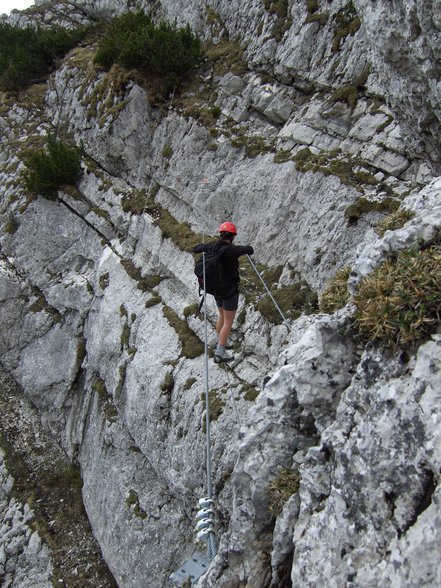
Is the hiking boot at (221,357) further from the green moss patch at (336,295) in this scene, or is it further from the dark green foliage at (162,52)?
the dark green foliage at (162,52)

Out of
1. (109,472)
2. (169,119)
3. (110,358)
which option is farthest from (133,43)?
(109,472)

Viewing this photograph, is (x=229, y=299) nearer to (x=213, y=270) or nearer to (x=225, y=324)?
(x=225, y=324)

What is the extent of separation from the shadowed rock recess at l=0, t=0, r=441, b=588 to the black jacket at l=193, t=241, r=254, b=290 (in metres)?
2.30

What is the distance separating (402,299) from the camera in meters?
5.10

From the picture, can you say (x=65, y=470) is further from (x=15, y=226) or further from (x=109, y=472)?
(x=15, y=226)

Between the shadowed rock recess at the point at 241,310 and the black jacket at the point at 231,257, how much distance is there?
230cm

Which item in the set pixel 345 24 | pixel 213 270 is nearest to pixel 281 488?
pixel 213 270

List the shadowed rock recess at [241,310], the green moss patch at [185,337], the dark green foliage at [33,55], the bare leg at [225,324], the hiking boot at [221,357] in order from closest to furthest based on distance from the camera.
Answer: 1. the shadowed rock recess at [241,310]
2. the bare leg at [225,324]
3. the hiking boot at [221,357]
4. the green moss patch at [185,337]
5. the dark green foliage at [33,55]

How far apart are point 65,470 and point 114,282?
9.03 metres

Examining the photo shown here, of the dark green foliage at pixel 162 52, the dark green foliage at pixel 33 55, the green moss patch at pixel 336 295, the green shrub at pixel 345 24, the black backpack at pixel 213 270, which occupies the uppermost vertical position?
the dark green foliage at pixel 33 55

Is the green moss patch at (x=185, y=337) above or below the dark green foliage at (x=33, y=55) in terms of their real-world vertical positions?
below

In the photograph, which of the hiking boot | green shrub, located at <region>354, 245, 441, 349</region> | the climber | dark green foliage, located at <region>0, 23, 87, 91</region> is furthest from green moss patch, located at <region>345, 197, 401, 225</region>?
dark green foliage, located at <region>0, 23, 87, 91</region>

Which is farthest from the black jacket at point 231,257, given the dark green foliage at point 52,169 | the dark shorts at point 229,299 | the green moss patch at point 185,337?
the dark green foliage at point 52,169

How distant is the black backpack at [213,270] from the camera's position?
10.6m
